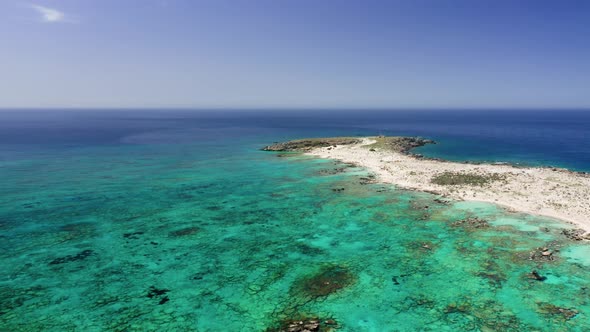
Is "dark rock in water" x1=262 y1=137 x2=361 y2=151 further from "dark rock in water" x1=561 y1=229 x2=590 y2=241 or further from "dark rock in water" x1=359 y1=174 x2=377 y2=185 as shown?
"dark rock in water" x1=561 y1=229 x2=590 y2=241

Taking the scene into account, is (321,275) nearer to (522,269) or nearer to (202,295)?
(202,295)

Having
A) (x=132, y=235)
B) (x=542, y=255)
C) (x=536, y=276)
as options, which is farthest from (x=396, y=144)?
(x=132, y=235)

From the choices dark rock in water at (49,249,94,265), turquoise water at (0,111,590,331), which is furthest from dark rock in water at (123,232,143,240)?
dark rock in water at (49,249,94,265)

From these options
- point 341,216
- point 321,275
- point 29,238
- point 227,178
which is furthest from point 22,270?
point 227,178

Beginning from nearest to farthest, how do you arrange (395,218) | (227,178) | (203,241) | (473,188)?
(203,241) → (395,218) → (473,188) → (227,178)

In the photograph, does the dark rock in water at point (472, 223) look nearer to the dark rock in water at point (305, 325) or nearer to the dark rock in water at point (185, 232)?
the dark rock in water at point (305, 325)
